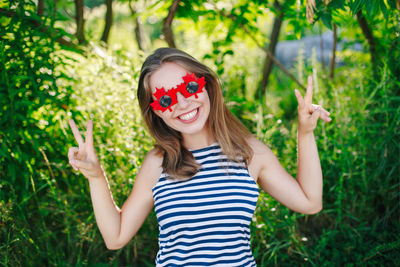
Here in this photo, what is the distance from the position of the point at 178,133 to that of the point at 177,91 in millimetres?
331

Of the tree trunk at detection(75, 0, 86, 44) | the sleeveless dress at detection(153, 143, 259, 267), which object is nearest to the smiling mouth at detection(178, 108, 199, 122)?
the sleeveless dress at detection(153, 143, 259, 267)

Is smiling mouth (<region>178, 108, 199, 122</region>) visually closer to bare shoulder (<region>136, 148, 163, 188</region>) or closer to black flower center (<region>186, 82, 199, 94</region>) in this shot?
black flower center (<region>186, 82, 199, 94</region>)

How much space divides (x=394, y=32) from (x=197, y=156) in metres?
1.73

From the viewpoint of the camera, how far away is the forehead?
1.64m

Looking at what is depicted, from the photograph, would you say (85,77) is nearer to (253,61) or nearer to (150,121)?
(150,121)

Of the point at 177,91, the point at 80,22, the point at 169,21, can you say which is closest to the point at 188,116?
the point at 177,91

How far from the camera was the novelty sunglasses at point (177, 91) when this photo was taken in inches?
62.8

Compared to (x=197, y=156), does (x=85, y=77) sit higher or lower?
higher

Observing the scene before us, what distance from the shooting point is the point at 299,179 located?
1.72 metres

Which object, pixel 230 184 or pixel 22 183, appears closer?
pixel 230 184

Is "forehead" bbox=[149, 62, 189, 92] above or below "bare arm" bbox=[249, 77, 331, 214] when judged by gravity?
above

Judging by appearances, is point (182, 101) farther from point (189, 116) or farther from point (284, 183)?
point (284, 183)

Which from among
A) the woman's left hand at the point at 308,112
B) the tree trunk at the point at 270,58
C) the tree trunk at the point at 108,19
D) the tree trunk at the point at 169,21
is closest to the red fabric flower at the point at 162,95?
the woman's left hand at the point at 308,112

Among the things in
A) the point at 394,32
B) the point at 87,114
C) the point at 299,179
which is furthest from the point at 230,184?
the point at 394,32
